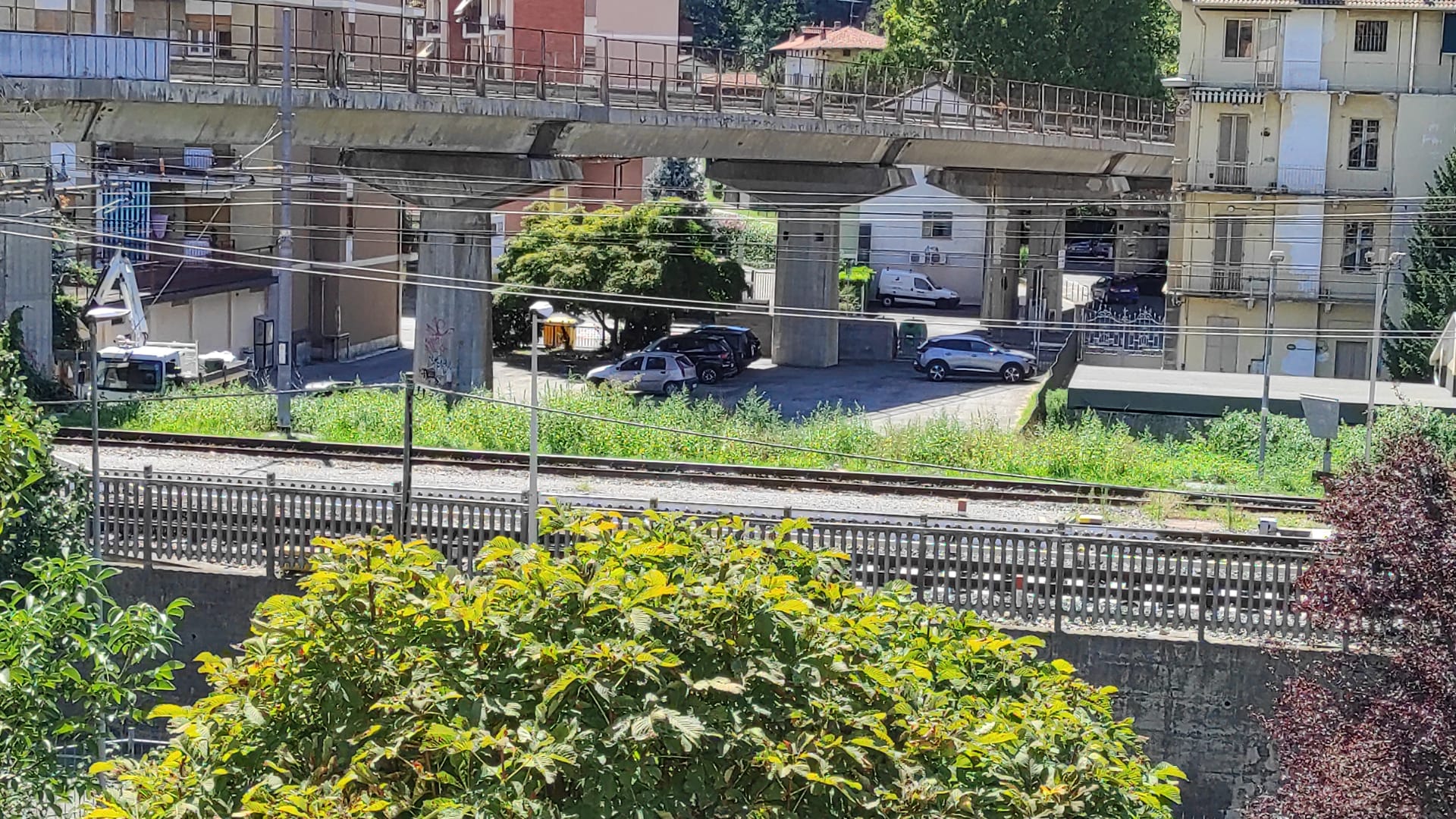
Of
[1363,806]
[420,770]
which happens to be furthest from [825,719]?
[1363,806]

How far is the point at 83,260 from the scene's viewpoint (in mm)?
40000

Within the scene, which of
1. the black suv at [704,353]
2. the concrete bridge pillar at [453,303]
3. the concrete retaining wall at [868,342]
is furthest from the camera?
the concrete retaining wall at [868,342]

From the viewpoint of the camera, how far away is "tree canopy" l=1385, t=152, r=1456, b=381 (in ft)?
126

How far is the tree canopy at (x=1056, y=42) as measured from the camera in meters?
63.2

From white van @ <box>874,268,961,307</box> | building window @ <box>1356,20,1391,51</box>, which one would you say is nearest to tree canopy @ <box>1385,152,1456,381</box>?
building window @ <box>1356,20,1391,51</box>

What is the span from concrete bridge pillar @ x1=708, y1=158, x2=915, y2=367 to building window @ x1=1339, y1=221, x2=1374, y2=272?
11272 mm

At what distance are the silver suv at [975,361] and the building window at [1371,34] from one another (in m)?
10.4

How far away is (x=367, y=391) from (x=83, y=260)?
11.8m

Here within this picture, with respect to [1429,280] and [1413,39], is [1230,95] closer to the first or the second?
[1413,39]

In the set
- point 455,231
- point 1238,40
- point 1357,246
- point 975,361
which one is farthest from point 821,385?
point 1357,246

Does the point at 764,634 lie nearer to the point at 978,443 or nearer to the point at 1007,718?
the point at 1007,718

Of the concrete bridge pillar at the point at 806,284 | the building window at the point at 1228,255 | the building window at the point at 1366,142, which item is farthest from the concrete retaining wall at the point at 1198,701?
the concrete bridge pillar at the point at 806,284

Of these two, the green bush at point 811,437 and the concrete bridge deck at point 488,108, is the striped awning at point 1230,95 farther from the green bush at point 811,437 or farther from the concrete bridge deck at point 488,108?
the green bush at point 811,437

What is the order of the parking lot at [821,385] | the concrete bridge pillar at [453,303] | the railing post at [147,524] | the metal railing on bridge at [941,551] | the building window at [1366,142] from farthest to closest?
1. the parking lot at [821,385]
2. the building window at [1366,142]
3. the concrete bridge pillar at [453,303]
4. the railing post at [147,524]
5. the metal railing on bridge at [941,551]
